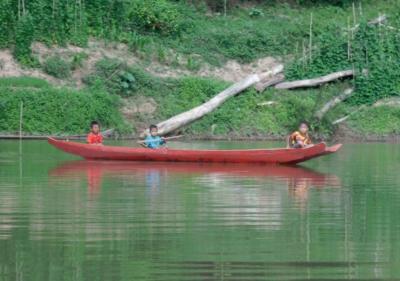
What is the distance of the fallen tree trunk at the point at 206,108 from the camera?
110ft

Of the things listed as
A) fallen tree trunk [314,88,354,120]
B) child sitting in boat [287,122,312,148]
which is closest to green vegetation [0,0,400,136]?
fallen tree trunk [314,88,354,120]

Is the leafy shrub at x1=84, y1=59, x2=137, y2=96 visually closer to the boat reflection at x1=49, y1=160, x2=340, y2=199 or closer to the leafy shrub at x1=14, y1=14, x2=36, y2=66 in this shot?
the leafy shrub at x1=14, y1=14, x2=36, y2=66

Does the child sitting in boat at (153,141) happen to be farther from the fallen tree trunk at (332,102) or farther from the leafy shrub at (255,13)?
the leafy shrub at (255,13)

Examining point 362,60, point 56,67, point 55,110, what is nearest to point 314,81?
point 362,60

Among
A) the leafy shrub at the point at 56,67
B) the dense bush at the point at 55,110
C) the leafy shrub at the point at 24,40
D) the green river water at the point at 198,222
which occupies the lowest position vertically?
the green river water at the point at 198,222

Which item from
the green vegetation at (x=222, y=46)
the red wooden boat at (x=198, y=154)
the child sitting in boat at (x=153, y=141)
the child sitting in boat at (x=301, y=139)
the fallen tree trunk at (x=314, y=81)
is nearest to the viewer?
the red wooden boat at (x=198, y=154)

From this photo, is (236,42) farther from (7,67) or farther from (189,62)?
(7,67)

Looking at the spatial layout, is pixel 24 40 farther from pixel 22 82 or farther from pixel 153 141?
pixel 153 141

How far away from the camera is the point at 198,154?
26.5 metres

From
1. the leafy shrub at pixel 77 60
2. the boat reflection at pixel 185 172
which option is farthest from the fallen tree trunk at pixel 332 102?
the boat reflection at pixel 185 172

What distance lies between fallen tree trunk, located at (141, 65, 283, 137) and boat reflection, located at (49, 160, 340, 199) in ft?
19.7

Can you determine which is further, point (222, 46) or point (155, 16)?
point (222, 46)

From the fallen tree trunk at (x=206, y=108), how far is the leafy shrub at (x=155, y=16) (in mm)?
3296

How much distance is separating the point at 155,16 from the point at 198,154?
11.8 meters
